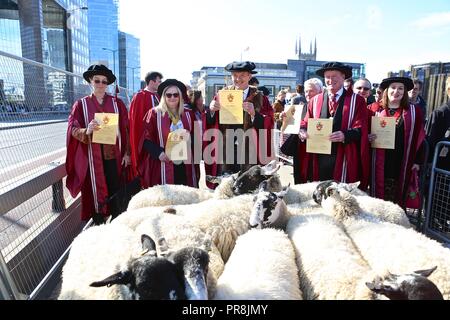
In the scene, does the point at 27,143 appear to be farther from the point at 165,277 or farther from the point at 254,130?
the point at 254,130

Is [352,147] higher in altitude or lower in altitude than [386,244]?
higher

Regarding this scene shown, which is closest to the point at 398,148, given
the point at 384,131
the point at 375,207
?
the point at 384,131

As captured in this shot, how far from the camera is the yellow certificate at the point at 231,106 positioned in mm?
3826

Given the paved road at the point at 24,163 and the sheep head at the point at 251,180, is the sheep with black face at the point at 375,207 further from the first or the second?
the paved road at the point at 24,163

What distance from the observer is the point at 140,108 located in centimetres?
568

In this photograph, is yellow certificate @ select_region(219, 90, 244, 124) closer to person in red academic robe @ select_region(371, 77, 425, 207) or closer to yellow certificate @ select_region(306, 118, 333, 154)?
yellow certificate @ select_region(306, 118, 333, 154)

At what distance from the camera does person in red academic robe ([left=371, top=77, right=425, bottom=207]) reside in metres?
4.09

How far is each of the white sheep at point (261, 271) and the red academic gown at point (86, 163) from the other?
86.9 inches

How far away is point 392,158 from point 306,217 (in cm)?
193

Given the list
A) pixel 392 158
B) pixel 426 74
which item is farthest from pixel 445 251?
pixel 426 74

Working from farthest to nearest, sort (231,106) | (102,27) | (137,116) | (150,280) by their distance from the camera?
1. (102,27)
2. (137,116)
3. (231,106)
4. (150,280)

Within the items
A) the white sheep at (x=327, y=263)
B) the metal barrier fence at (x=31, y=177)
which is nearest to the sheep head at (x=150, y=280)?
the metal barrier fence at (x=31, y=177)

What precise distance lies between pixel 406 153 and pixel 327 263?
2.61 metres
